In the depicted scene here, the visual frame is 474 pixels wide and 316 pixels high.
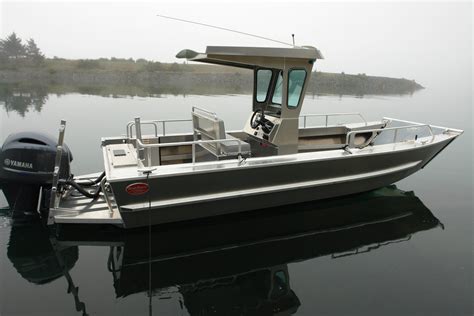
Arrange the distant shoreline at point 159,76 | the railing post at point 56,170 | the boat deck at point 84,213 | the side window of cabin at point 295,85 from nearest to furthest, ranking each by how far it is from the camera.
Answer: the railing post at point 56,170 < the boat deck at point 84,213 < the side window of cabin at point 295,85 < the distant shoreline at point 159,76

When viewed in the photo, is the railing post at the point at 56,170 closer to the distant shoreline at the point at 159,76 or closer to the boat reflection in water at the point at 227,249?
the boat reflection in water at the point at 227,249

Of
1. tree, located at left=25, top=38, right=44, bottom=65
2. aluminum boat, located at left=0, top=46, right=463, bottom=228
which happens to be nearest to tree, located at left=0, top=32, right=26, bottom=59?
tree, located at left=25, top=38, right=44, bottom=65

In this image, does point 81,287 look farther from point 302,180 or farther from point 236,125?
point 236,125

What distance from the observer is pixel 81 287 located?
3678mm

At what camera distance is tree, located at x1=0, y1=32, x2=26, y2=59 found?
168 feet

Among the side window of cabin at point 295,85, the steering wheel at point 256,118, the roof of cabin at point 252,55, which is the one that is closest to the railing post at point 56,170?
the roof of cabin at point 252,55

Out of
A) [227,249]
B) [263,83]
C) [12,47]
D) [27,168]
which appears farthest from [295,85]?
[12,47]

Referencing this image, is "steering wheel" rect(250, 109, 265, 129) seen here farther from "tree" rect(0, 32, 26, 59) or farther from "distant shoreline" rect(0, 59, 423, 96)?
"tree" rect(0, 32, 26, 59)

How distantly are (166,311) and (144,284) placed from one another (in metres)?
0.54

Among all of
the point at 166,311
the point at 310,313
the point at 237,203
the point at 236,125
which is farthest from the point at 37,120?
the point at 310,313

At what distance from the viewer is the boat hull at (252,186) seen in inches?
174

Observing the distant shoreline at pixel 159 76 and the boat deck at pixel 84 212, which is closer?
the boat deck at pixel 84 212

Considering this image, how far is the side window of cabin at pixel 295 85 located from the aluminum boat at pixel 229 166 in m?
0.02

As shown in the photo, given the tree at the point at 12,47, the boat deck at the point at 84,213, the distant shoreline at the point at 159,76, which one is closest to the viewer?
the boat deck at the point at 84,213
